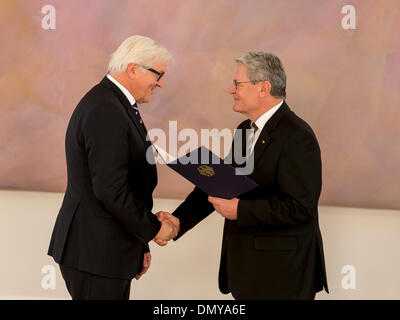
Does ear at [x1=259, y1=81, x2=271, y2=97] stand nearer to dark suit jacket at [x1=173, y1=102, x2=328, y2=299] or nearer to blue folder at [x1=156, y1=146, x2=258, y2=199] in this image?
dark suit jacket at [x1=173, y1=102, x2=328, y2=299]

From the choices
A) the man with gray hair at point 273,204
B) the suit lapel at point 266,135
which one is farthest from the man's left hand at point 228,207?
the suit lapel at point 266,135

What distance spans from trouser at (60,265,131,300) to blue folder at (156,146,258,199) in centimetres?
58

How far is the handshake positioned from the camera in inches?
112

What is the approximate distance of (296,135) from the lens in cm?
262

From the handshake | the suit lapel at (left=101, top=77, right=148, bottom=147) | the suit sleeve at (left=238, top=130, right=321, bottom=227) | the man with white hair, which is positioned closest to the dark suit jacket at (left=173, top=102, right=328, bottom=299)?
the suit sleeve at (left=238, top=130, right=321, bottom=227)

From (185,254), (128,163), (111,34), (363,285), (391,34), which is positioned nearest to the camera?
(128,163)

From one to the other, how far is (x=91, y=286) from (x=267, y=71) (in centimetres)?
126

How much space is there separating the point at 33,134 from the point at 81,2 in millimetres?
1368

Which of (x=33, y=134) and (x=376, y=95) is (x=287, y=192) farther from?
(x=33, y=134)

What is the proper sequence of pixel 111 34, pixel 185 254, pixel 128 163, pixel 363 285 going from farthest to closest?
pixel 111 34 < pixel 185 254 < pixel 363 285 < pixel 128 163

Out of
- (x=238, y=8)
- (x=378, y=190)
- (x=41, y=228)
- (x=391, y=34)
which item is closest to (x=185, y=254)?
(x=41, y=228)

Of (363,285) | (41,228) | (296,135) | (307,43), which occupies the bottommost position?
(363,285)

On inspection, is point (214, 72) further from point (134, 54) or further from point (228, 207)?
point (228, 207)

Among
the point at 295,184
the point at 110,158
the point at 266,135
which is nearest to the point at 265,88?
the point at 266,135
